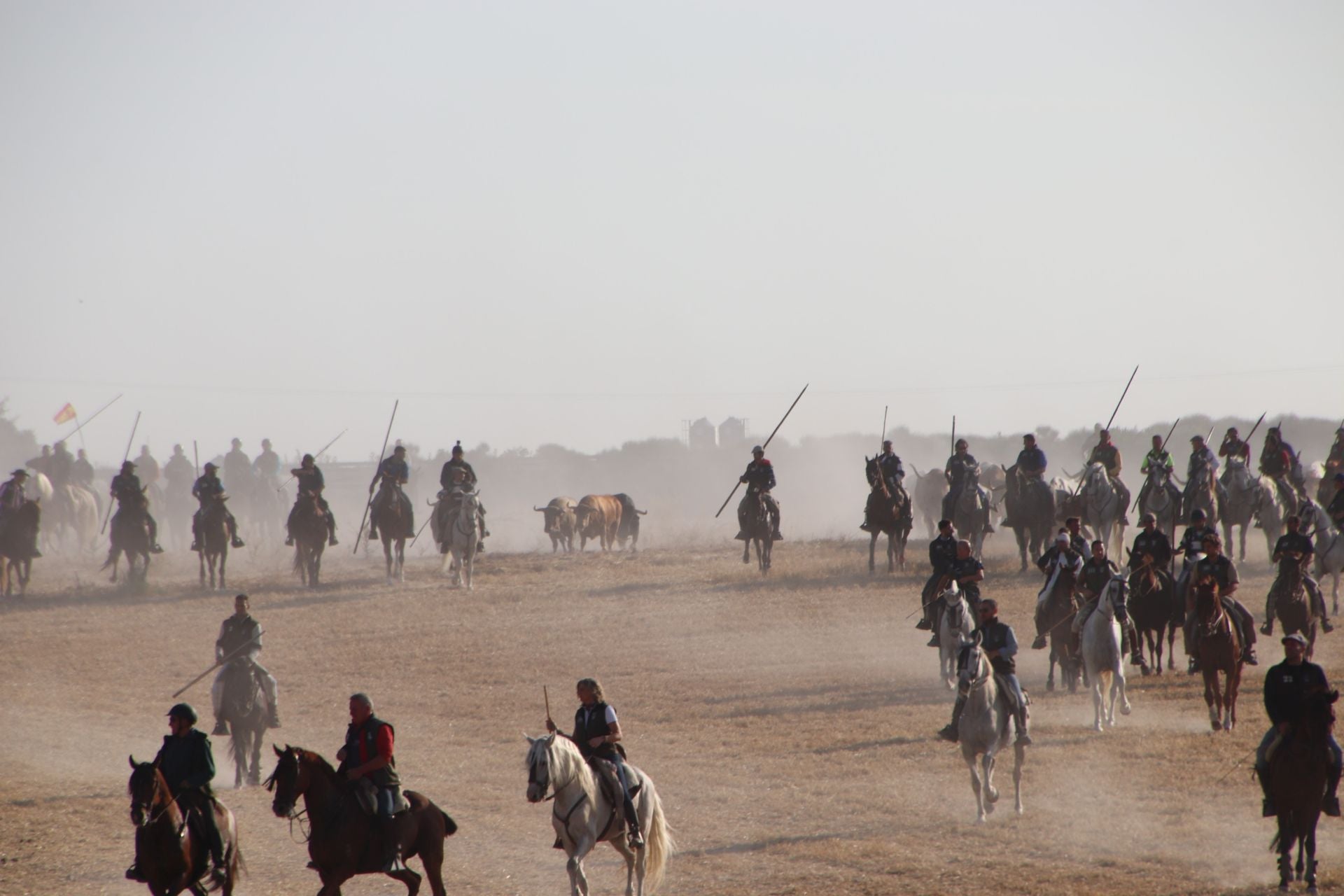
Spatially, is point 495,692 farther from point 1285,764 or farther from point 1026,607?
point 1285,764

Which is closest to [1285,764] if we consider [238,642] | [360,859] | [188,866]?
[360,859]

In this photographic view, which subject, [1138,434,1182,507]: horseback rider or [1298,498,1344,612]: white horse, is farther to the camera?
[1138,434,1182,507]: horseback rider

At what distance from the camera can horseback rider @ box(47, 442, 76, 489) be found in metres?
43.8

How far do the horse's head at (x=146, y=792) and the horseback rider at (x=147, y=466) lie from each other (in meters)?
48.3

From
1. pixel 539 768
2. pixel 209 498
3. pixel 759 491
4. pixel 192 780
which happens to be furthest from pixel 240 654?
pixel 209 498

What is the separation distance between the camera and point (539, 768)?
916 cm

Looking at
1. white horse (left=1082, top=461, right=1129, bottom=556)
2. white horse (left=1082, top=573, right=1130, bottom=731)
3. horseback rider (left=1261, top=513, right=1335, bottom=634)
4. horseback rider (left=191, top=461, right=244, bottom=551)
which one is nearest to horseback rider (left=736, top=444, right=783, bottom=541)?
white horse (left=1082, top=461, right=1129, bottom=556)

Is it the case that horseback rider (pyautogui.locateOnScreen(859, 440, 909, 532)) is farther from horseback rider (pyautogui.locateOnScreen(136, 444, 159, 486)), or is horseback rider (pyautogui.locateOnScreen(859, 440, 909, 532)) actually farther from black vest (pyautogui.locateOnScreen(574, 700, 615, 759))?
horseback rider (pyautogui.locateOnScreen(136, 444, 159, 486))

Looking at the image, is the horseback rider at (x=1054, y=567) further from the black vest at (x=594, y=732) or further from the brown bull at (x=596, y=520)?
the brown bull at (x=596, y=520)

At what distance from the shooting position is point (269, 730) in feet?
61.8

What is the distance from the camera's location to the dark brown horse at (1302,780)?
986cm

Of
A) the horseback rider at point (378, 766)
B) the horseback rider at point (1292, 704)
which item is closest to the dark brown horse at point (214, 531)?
the horseback rider at point (378, 766)

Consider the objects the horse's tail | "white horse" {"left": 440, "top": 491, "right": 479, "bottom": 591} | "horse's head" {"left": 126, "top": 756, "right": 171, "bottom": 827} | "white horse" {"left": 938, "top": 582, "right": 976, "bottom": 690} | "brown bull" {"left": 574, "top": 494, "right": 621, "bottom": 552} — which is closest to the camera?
"horse's head" {"left": 126, "top": 756, "right": 171, "bottom": 827}

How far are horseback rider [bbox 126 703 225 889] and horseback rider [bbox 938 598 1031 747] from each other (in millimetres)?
6524
